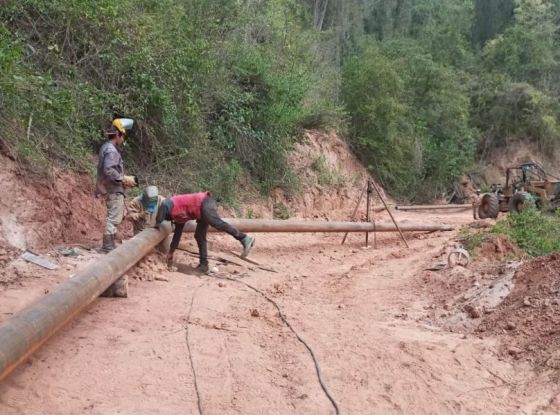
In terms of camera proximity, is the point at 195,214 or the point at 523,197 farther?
the point at 523,197

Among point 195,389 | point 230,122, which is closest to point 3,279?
point 195,389

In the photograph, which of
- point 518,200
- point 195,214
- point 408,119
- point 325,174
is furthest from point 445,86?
point 195,214

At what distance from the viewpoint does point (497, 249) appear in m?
9.15

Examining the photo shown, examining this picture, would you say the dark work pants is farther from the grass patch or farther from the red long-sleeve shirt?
the grass patch

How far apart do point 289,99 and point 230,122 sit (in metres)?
2.28

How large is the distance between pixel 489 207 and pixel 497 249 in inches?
296

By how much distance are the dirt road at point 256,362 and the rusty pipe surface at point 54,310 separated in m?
0.26

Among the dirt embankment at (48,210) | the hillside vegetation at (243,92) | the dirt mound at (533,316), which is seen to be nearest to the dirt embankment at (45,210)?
the dirt embankment at (48,210)

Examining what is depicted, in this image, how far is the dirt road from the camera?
12.5 ft

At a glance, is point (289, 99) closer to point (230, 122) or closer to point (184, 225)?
point (230, 122)

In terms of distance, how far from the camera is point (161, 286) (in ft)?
22.1

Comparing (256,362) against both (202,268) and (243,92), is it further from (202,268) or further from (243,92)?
(243,92)

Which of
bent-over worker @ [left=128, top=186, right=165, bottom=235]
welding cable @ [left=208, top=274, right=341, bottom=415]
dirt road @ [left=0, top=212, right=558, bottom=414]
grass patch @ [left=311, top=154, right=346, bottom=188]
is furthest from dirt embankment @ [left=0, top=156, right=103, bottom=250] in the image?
grass patch @ [left=311, top=154, right=346, bottom=188]

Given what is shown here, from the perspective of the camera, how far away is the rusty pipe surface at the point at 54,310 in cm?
353
